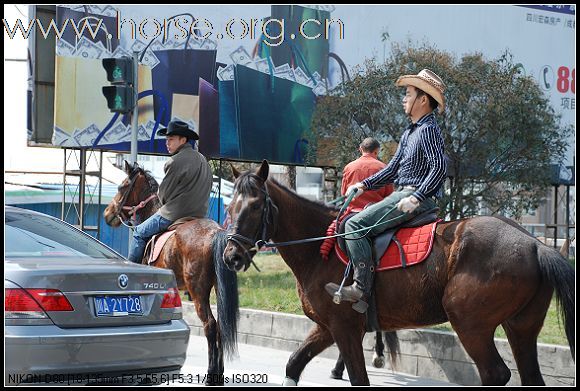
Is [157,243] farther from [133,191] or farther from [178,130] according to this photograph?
[133,191]

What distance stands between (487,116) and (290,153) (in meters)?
4.97

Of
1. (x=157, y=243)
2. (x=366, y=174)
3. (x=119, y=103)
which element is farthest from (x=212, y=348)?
(x=119, y=103)

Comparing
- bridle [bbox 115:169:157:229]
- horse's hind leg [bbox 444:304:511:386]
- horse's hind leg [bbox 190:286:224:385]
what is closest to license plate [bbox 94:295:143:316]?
horse's hind leg [bbox 190:286:224:385]

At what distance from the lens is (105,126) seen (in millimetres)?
17578

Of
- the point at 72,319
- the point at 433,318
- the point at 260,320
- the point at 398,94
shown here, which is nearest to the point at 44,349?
the point at 72,319

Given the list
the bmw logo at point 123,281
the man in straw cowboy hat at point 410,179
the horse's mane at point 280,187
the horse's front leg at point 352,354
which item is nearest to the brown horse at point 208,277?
the horse's mane at point 280,187

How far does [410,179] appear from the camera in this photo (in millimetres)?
7020

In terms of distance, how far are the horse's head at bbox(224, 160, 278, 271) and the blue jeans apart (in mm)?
2737

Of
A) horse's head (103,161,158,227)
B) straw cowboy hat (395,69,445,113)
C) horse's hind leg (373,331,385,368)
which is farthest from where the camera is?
horse's head (103,161,158,227)

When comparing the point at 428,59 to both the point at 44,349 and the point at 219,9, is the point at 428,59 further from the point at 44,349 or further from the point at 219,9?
the point at 44,349

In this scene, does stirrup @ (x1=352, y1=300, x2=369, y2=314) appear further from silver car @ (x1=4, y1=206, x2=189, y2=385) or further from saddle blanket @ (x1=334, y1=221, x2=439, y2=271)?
silver car @ (x1=4, y1=206, x2=189, y2=385)

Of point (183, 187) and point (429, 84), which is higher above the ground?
point (429, 84)

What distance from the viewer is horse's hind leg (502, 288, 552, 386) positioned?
655cm

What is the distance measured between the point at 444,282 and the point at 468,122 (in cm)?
1044
